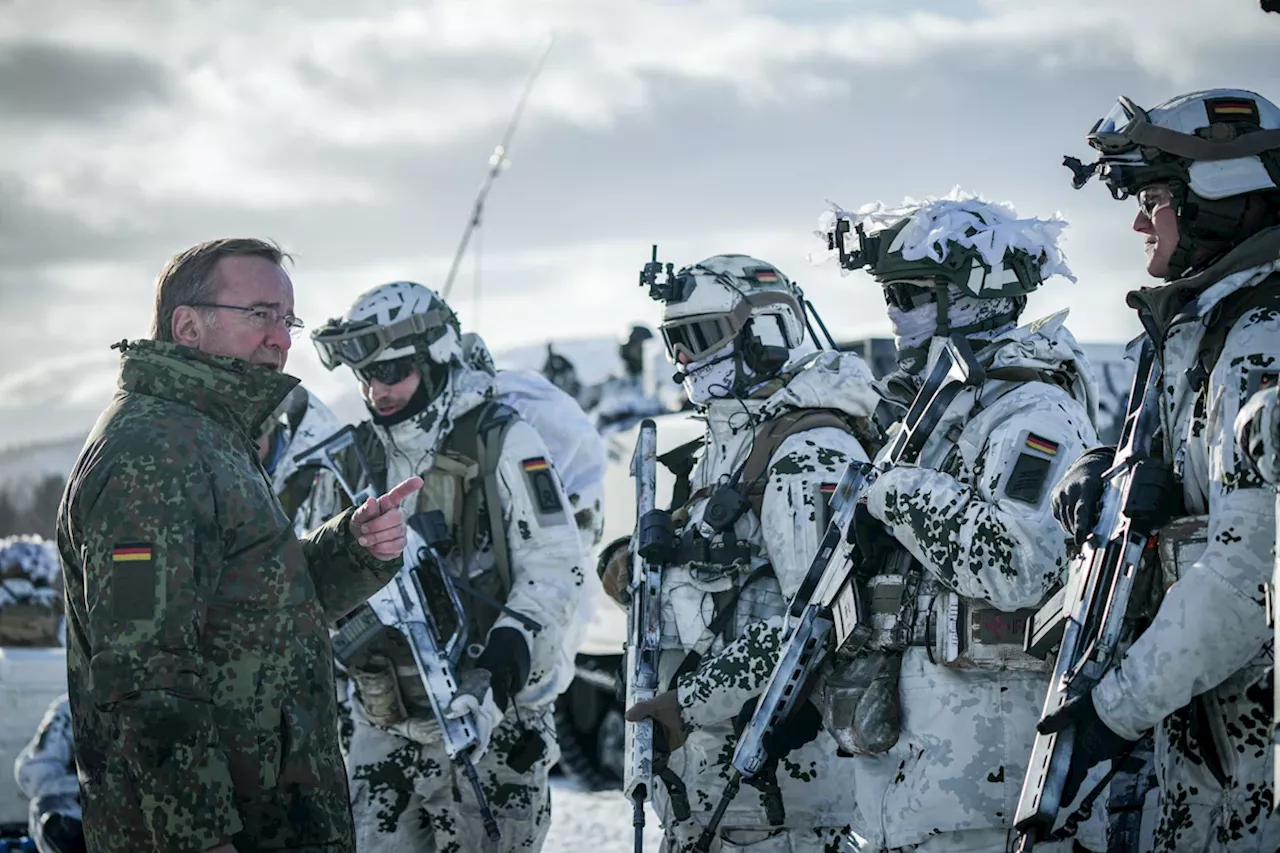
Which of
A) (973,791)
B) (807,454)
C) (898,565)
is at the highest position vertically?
(807,454)

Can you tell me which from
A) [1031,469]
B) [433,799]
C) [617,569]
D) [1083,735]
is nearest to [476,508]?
[617,569]

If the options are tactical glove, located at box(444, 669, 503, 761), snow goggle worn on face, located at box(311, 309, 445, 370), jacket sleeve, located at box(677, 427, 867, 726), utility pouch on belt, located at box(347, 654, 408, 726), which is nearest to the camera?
jacket sleeve, located at box(677, 427, 867, 726)

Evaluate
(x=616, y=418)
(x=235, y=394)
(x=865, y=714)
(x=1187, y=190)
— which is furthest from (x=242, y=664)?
(x=616, y=418)

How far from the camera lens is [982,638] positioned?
3.74 meters

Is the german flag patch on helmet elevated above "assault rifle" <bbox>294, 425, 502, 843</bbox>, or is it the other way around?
the german flag patch on helmet

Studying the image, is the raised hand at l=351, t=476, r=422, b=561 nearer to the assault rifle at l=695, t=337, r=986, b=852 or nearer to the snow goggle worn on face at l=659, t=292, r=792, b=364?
the assault rifle at l=695, t=337, r=986, b=852

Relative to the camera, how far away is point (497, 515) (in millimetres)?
5434

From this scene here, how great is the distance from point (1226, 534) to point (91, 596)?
2163mm

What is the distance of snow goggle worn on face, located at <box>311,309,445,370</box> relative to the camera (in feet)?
18.5

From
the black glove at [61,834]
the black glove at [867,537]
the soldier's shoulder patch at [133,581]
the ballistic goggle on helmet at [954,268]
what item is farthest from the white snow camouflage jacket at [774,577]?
the black glove at [61,834]

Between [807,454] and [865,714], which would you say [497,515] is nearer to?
[807,454]

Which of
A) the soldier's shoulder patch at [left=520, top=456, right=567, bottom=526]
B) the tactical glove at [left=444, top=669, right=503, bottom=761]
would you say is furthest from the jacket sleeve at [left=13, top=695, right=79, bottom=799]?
the soldier's shoulder patch at [left=520, top=456, right=567, bottom=526]

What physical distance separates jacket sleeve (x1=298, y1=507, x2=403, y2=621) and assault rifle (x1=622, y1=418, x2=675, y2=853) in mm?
1059

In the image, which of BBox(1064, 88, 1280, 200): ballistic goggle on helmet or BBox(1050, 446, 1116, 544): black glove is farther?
BBox(1050, 446, 1116, 544): black glove
